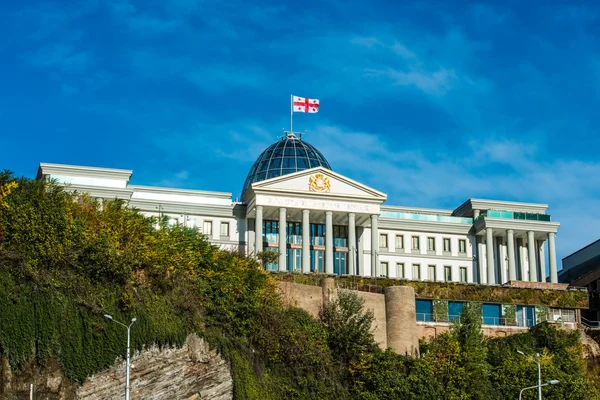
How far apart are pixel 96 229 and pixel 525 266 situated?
52.8 meters

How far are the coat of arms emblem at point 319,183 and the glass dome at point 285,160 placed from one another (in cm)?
408

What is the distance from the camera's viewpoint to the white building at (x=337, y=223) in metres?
91.9

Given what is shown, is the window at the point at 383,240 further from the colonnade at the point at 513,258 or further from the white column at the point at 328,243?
the colonnade at the point at 513,258

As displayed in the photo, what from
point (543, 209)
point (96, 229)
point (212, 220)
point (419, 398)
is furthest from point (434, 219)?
point (96, 229)

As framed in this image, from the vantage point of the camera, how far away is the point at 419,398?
6419 centimetres

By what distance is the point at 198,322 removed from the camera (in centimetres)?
5984

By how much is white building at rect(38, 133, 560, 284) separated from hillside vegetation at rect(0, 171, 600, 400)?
2264 cm

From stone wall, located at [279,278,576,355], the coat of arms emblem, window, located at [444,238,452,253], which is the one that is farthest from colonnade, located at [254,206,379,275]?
stone wall, located at [279,278,576,355]

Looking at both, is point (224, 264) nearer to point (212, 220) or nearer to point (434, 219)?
point (212, 220)

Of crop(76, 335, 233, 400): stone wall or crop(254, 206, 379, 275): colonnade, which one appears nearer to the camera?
crop(76, 335, 233, 400): stone wall

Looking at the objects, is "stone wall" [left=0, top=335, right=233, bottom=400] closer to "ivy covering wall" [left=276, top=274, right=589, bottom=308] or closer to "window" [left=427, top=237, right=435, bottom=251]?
"ivy covering wall" [left=276, top=274, right=589, bottom=308]

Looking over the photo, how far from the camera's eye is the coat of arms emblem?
305 ft

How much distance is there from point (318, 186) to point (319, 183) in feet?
1.01

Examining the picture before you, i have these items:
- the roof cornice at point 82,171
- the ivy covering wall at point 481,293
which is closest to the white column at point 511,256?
the ivy covering wall at point 481,293
